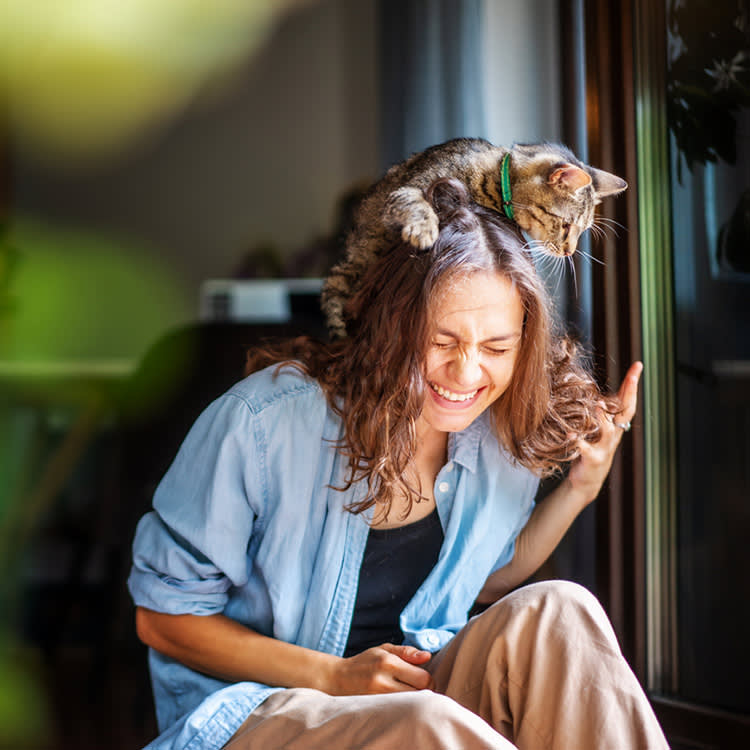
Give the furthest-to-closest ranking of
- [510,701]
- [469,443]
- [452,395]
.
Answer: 1. [469,443]
2. [452,395]
3. [510,701]

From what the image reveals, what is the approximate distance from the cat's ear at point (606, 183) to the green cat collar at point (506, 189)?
117 mm

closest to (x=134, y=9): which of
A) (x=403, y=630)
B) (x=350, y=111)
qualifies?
(x=350, y=111)

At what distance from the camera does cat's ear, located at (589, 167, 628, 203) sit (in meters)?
1.07

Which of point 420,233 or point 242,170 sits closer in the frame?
point 420,233

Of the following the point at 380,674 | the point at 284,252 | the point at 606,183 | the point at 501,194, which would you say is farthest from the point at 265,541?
the point at 284,252

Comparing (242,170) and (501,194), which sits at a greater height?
(242,170)

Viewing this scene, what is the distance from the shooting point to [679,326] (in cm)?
116

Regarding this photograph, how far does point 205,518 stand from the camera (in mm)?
913

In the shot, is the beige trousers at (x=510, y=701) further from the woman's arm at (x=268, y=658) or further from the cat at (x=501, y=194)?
the cat at (x=501, y=194)

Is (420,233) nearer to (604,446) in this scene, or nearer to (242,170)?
(604,446)

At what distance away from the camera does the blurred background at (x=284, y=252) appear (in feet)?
3.72

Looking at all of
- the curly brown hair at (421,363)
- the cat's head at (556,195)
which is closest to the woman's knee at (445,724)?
the curly brown hair at (421,363)

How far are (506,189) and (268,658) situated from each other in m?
0.66

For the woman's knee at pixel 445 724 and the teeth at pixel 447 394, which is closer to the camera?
the woman's knee at pixel 445 724
